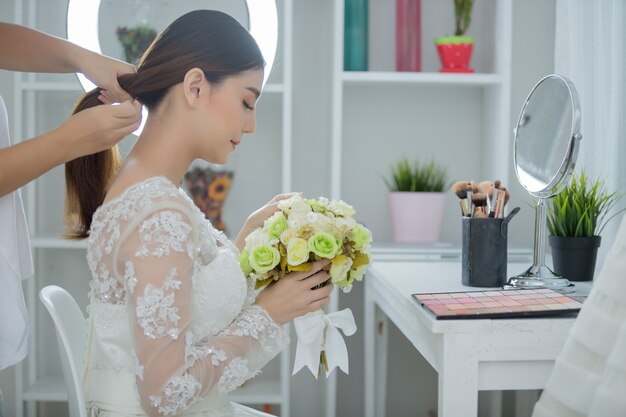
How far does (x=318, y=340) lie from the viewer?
1628 millimetres

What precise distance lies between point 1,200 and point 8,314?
23cm

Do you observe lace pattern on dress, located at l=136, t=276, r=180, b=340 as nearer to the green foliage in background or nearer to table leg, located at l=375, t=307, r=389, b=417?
table leg, located at l=375, t=307, r=389, b=417

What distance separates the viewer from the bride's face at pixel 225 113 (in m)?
1.53

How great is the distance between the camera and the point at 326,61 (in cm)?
296

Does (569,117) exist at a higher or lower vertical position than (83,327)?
higher

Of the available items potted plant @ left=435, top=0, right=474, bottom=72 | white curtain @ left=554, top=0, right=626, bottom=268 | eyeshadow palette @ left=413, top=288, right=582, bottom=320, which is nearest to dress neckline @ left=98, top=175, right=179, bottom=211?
eyeshadow palette @ left=413, top=288, right=582, bottom=320

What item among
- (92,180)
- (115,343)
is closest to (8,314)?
(115,343)

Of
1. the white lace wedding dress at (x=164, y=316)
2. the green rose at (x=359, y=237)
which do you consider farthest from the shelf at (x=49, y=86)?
the green rose at (x=359, y=237)

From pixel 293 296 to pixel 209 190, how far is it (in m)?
1.38

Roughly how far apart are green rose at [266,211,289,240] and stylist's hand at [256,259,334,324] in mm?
90

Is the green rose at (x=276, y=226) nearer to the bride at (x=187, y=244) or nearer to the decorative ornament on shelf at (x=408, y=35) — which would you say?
the bride at (x=187, y=244)

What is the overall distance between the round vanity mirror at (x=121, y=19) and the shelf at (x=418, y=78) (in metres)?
0.37

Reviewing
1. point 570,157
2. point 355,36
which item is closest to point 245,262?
point 570,157

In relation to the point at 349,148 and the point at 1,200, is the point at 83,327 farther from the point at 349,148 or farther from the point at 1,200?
the point at 349,148
